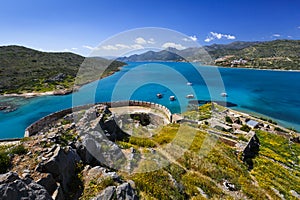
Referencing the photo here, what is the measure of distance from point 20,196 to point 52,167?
1.91 metres

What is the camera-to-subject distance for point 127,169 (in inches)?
353

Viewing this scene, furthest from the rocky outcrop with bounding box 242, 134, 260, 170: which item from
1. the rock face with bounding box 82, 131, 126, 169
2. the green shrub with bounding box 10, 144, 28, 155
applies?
the green shrub with bounding box 10, 144, 28, 155

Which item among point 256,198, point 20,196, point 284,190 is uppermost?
point 20,196

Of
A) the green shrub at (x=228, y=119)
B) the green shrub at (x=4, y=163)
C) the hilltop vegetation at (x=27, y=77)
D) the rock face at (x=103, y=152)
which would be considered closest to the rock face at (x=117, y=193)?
the rock face at (x=103, y=152)

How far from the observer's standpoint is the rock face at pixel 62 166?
6875 mm

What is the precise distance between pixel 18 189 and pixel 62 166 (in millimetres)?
2219

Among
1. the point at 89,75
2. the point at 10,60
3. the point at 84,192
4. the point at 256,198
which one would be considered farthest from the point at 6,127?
the point at 10,60

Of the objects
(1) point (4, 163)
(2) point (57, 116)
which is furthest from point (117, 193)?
(2) point (57, 116)

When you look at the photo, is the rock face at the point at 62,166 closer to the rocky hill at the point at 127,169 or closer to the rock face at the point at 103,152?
the rocky hill at the point at 127,169

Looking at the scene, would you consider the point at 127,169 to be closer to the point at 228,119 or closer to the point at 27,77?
the point at 228,119

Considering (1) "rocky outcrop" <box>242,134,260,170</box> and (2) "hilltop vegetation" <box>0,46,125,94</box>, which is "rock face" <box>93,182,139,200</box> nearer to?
(1) "rocky outcrop" <box>242,134,260,170</box>

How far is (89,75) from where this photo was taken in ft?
297

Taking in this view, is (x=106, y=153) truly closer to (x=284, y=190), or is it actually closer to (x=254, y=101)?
(x=284, y=190)

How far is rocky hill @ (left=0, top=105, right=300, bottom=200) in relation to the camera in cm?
658
